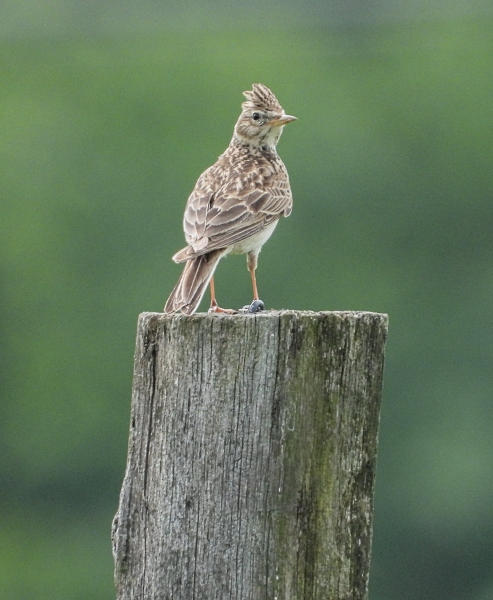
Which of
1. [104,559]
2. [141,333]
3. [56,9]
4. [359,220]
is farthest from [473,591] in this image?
[141,333]

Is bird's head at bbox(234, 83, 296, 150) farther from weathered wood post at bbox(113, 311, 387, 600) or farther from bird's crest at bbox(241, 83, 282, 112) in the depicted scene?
weathered wood post at bbox(113, 311, 387, 600)

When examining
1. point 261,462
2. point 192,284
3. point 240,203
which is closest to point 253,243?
point 240,203

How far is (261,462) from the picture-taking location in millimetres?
6215

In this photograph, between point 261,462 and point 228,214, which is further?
point 228,214

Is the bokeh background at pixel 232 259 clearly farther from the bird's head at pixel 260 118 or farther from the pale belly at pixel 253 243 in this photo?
the pale belly at pixel 253 243

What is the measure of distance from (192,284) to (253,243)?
209cm

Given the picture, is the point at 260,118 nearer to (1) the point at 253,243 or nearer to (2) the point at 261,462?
(1) the point at 253,243

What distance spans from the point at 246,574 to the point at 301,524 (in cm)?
30

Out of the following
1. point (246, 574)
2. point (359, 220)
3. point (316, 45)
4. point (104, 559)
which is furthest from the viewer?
point (316, 45)

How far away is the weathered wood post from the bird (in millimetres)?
1285

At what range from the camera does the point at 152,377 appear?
21.2 feet

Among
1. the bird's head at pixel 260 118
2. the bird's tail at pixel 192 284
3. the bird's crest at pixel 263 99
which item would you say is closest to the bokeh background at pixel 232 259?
the bird's head at pixel 260 118

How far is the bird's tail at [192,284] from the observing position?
7.33m

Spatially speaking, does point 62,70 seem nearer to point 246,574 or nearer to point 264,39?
point 264,39
